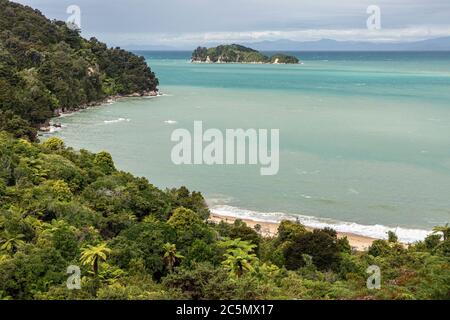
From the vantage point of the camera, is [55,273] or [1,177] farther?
[1,177]

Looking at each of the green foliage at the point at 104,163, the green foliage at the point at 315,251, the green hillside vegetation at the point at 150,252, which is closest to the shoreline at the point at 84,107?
the green foliage at the point at 104,163

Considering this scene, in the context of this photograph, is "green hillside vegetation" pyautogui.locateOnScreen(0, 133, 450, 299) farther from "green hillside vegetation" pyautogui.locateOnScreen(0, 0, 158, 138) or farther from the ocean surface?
"green hillside vegetation" pyautogui.locateOnScreen(0, 0, 158, 138)

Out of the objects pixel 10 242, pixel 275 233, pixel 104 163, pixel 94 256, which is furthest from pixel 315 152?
pixel 94 256

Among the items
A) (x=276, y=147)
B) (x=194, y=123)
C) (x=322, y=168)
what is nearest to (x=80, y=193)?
(x=322, y=168)

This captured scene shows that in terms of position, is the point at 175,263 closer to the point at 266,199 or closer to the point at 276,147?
the point at 266,199

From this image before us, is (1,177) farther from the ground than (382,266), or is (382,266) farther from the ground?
(1,177)

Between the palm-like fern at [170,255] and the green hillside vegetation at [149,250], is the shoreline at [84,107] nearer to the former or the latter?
the green hillside vegetation at [149,250]
